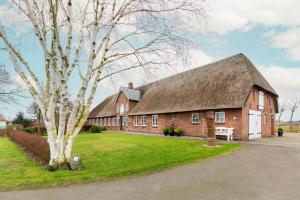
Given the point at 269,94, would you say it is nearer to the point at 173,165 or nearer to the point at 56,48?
the point at 173,165

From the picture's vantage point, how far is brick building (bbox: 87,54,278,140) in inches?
834

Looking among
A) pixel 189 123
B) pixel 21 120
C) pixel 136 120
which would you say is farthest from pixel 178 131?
pixel 21 120

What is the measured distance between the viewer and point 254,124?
2267 cm

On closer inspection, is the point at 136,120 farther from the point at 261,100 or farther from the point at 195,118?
the point at 261,100

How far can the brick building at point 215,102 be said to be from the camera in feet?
69.5

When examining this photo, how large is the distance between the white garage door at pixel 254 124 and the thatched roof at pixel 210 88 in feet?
8.45

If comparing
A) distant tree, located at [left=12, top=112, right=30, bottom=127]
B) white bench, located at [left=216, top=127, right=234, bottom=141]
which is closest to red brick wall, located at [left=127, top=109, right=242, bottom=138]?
white bench, located at [left=216, top=127, right=234, bottom=141]

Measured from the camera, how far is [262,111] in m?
24.8

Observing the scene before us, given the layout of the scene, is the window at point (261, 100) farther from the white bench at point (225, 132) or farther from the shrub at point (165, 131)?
the shrub at point (165, 131)

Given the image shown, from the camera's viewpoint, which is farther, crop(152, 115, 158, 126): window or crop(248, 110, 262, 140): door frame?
crop(152, 115, 158, 126): window

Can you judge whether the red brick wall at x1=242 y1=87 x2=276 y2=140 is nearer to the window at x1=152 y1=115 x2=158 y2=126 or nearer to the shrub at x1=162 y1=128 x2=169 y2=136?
the shrub at x1=162 y1=128 x2=169 y2=136

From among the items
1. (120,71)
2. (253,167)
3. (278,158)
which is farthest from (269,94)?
(120,71)

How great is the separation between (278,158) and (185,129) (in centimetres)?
1479

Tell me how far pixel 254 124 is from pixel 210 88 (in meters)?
5.30
